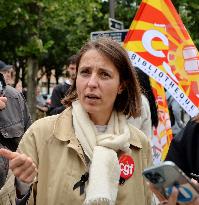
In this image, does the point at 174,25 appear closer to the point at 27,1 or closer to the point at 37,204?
the point at 37,204

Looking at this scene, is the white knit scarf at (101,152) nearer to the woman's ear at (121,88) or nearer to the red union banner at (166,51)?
the woman's ear at (121,88)

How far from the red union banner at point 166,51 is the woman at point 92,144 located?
7.28ft

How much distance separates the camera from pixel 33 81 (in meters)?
15.9

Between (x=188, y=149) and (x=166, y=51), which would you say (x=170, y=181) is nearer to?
(x=188, y=149)

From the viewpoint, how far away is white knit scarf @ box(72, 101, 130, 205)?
2492mm

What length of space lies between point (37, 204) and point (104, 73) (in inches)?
31.3

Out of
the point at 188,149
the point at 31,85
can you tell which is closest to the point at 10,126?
the point at 188,149

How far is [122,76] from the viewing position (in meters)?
2.93

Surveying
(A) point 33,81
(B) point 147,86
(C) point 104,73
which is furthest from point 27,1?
(C) point 104,73

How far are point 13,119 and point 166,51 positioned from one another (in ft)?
8.08

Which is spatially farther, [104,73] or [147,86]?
[147,86]

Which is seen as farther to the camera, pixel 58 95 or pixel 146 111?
pixel 58 95

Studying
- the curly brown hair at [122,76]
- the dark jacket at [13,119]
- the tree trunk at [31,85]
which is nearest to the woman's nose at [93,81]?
the curly brown hair at [122,76]

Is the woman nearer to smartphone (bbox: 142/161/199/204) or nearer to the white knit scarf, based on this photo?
the white knit scarf
